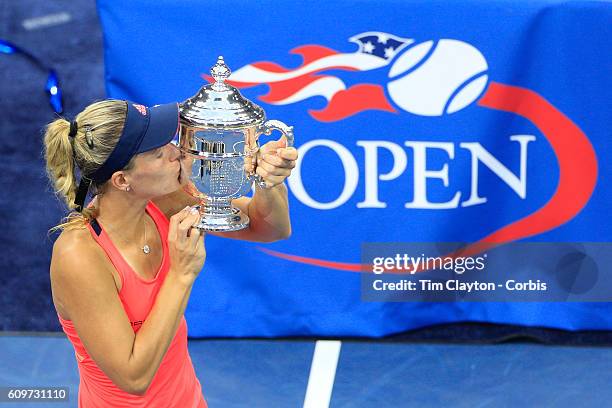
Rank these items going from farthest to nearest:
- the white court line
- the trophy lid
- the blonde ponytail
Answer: the white court line, the trophy lid, the blonde ponytail

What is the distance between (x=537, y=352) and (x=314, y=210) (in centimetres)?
114

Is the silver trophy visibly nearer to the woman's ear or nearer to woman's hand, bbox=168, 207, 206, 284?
woman's hand, bbox=168, 207, 206, 284

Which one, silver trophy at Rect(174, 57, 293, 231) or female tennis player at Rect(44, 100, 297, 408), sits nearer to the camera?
female tennis player at Rect(44, 100, 297, 408)

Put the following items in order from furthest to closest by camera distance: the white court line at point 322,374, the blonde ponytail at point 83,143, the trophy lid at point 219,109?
the white court line at point 322,374 < the trophy lid at point 219,109 < the blonde ponytail at point 83,143

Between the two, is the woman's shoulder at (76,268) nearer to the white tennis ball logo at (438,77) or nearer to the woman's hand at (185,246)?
the woman's hand at (185,246)

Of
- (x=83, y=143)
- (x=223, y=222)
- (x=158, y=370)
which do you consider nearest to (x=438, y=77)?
(x=223, y=222)

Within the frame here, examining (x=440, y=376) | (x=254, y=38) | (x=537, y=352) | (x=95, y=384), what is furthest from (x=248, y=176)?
(x=537, y=352)

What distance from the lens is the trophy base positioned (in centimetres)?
251

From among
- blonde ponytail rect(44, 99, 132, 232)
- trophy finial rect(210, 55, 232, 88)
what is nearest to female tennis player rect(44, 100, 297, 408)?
blonde ponytail rect(44, 99, 132, 232)

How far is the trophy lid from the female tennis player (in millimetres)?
69

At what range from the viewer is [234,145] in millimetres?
2553

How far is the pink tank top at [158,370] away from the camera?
2502mm

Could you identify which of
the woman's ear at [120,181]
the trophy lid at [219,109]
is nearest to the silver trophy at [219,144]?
the trophy lid at [219,109]

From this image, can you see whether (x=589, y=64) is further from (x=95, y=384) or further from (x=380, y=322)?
(x=95, y=384)
